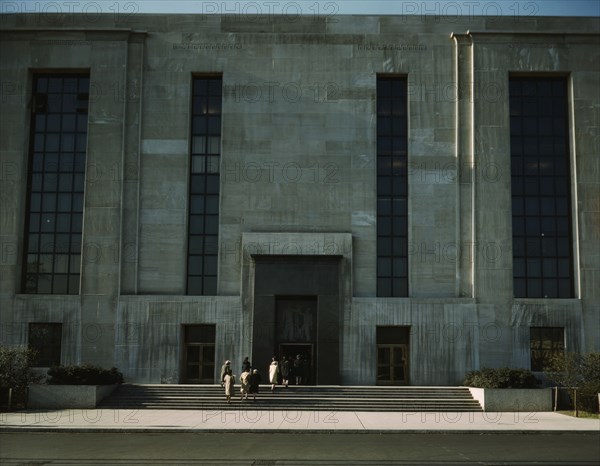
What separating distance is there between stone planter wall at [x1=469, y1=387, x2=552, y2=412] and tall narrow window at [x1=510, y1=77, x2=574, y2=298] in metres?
8.37

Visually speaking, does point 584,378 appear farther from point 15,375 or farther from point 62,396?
point 15,375

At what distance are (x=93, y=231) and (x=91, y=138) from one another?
5180mm

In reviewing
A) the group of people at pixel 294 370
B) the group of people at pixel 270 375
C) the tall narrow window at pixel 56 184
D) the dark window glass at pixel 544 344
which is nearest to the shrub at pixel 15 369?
the tall narrow window at pixel 56 184

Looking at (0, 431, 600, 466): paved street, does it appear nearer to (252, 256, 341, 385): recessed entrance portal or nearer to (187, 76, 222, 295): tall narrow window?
(252, 256, 341, 385): recessed entrance portal

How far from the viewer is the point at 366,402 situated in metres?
33.6

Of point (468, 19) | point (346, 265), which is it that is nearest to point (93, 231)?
point (346, 265)

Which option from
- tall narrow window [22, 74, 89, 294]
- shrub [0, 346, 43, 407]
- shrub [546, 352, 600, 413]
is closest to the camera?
shrub [546, 352, 600, 413]

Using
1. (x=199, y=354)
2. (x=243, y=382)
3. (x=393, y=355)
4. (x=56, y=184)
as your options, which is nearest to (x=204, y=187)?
(x=56, y=184)

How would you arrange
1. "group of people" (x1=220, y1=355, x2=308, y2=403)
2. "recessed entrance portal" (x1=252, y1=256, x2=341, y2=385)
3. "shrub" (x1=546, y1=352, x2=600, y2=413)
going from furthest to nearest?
"recessed entrance portal" (x1=252, y1=256, x2=341, y2=385) → "group of people" (x1=220, y1=355, x2=308, y2=403) → "shrub" (x1=546, y1=352, x2=600, y2=413)

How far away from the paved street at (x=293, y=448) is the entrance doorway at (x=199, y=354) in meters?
14.6

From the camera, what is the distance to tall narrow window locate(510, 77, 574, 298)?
40.3 m

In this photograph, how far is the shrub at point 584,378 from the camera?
102 ft

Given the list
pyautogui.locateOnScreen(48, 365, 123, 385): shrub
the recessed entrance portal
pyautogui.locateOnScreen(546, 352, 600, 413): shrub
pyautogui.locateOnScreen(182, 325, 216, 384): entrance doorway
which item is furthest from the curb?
pyautogui.locateOnScreen(182, 325, 216, 384): entrance doorway

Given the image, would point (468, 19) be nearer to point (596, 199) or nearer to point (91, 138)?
point (596, 199)
